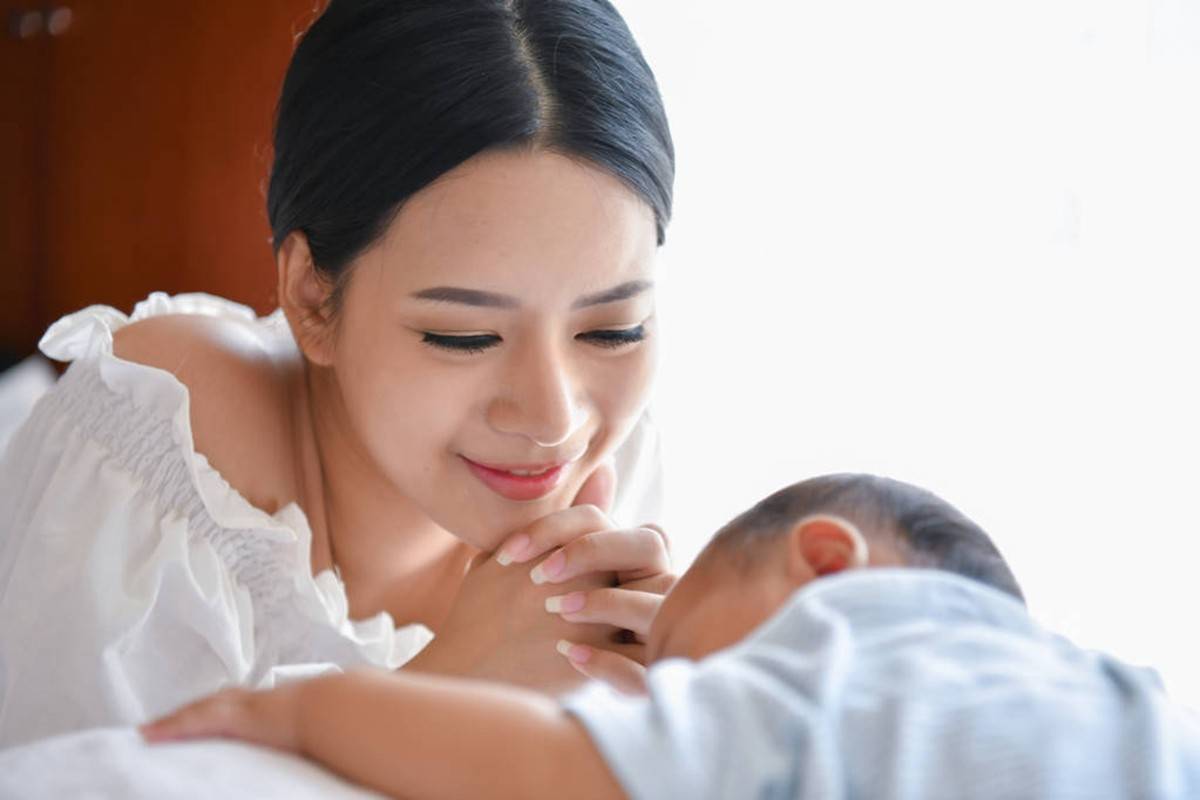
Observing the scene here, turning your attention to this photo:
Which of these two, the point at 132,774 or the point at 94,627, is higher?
the point at 132,774

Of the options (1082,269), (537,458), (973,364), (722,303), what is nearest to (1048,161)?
(1082,269)

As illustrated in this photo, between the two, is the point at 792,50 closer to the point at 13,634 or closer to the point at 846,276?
the point at 846,276

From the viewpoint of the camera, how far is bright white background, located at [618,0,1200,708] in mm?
2988

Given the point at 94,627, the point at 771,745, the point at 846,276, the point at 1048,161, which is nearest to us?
the point at 771,745

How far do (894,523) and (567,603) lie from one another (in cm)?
52

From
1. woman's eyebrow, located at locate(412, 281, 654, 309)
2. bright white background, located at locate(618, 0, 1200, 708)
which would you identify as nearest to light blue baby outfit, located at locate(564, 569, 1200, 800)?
woman's eyebrow, located at locate(412, 281, 654, 309)

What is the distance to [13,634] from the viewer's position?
141 centimetres

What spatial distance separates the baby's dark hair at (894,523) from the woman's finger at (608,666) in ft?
1.09

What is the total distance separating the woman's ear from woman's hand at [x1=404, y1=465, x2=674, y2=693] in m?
0.31

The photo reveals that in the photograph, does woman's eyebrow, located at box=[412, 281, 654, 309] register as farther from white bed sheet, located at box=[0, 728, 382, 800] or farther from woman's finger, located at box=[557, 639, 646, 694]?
white bed sheet, located at box=[0, 728, 382, 800]

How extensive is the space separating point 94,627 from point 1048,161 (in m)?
2.41

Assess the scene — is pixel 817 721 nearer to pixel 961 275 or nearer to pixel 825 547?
pixel 825 547

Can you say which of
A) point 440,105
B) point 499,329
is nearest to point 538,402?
point 499,329

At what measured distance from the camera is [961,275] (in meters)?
3.20
